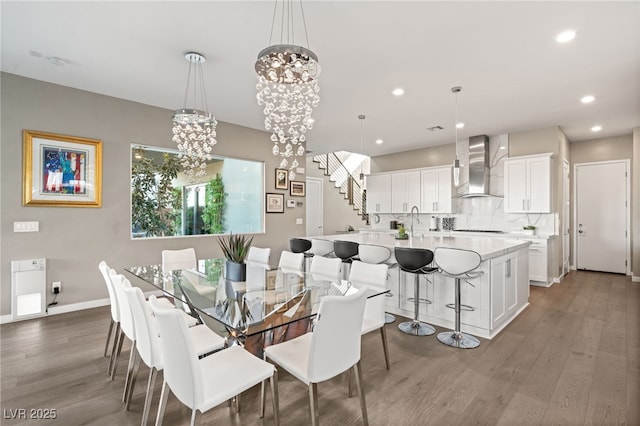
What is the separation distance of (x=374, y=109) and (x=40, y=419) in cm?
490

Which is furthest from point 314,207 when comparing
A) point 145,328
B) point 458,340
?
point 145,328

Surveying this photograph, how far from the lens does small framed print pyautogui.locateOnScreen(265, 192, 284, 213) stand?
5996mm

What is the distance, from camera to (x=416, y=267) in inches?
123

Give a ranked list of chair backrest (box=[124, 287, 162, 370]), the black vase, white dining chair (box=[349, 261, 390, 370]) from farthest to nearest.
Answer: the black vase < white dining chair (box=[349, 261, 390, 370]) < chair backrest (box=[124, 287, 162, 370])

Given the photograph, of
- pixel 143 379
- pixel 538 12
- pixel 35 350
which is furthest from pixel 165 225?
pixel 538 12

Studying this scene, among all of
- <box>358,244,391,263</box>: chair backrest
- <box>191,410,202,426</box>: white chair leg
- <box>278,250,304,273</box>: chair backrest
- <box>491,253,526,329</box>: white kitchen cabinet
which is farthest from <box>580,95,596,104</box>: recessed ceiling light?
<box>191,410,202,426</box>: white chair leg

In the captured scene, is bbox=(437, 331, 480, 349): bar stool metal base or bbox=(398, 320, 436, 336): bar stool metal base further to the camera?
bbox=(398, 320, 436, 336): bar stool metal base

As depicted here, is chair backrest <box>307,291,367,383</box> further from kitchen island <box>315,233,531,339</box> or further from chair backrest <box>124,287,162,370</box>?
kitchen island <box>315,233,531,339</box>

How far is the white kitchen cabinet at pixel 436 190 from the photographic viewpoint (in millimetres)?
6719

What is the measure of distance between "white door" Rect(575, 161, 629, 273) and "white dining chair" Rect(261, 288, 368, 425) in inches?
286

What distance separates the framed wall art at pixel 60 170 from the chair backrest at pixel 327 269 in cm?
326

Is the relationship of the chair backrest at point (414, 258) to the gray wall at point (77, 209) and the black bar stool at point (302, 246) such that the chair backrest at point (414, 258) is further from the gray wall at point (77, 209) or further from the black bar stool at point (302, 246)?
the gray wall at point (77, 209)

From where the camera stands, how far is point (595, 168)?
253 inches

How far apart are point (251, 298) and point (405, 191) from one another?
601 centimetres
